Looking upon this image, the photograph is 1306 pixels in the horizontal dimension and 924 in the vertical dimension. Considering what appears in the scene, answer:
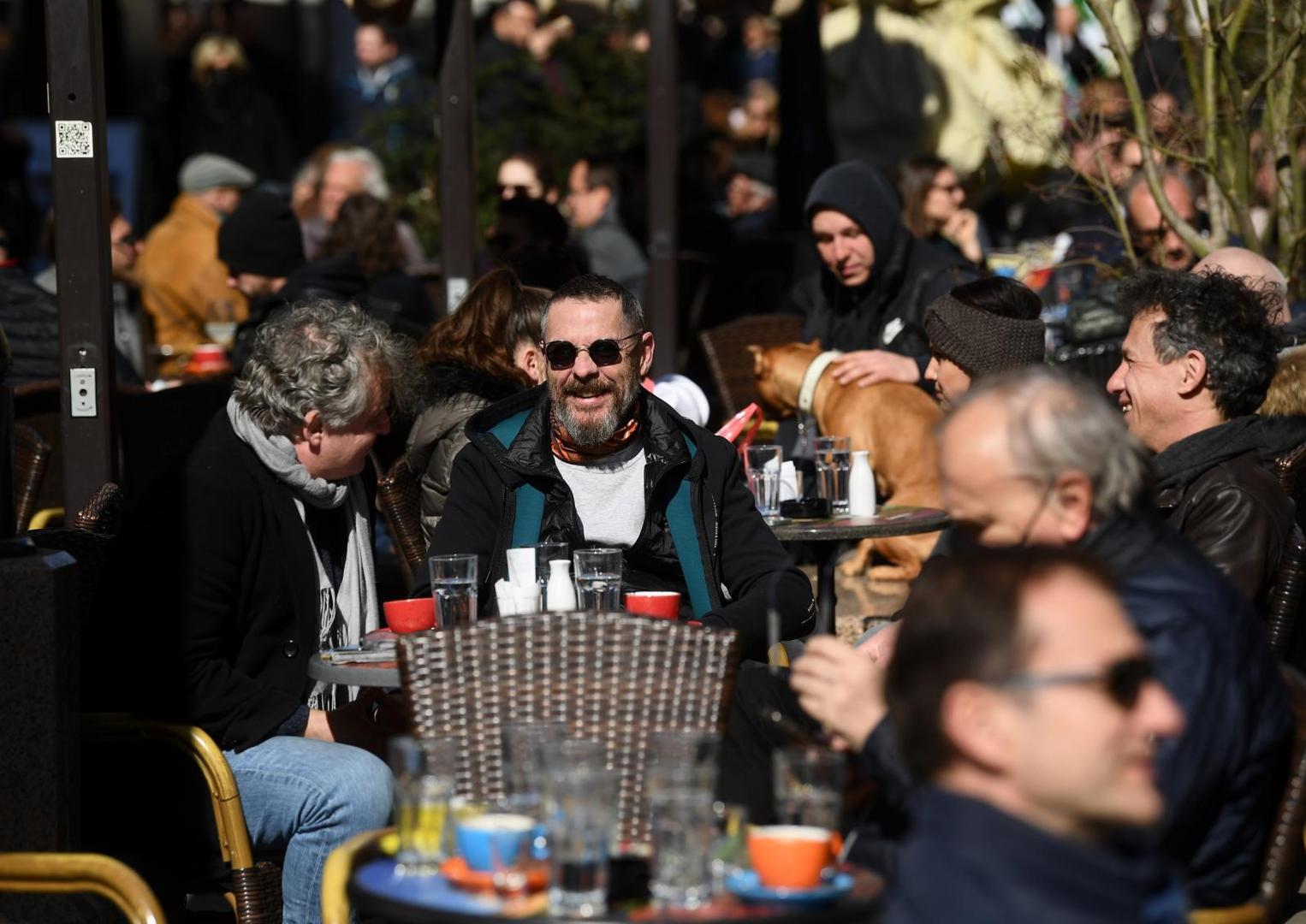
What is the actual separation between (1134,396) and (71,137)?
3051 millimetres

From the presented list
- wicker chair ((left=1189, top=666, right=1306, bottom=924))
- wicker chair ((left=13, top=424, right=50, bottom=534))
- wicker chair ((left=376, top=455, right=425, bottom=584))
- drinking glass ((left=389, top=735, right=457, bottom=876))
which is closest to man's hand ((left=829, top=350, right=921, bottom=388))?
wicker chair ((left=376, top=455, right=425, bottom=584))

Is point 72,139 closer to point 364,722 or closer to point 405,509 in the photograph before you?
point 405,509

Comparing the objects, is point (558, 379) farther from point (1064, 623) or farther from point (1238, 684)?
point (1064, 623)

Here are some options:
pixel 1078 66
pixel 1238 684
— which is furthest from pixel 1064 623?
pixel 1078 66

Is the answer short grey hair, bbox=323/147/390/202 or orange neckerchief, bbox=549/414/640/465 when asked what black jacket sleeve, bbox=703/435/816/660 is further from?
short grey hair, bbox=323/147/390/202

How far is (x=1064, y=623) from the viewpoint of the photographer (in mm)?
2457

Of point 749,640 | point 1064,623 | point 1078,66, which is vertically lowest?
point 749,640

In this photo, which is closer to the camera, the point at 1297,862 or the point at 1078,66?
the point at 1297,862

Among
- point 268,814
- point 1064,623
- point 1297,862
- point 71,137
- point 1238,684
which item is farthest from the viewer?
point 71,137

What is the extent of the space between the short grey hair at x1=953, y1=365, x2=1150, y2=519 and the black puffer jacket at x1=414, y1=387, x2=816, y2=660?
1.88 metres

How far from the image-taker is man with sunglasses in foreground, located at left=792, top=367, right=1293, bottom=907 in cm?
296

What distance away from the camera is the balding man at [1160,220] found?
7566mm

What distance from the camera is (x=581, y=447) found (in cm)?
494

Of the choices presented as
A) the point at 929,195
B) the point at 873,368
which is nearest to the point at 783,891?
the point at 873,368
